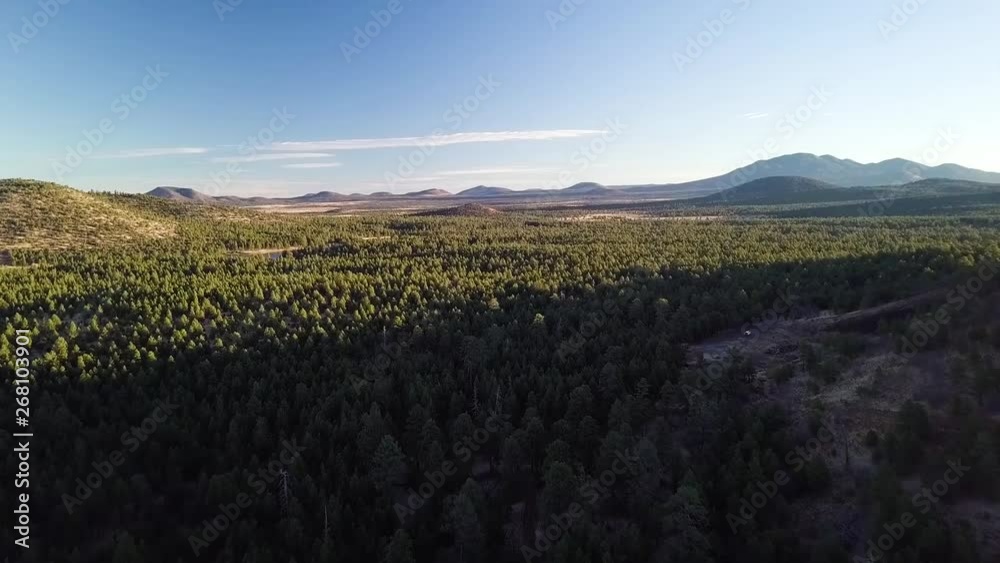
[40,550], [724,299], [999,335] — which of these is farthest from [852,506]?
[40,550]

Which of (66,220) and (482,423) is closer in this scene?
(482,423)

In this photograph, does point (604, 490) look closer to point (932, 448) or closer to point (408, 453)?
point (408, 453)

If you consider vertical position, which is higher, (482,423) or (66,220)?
(66,220)

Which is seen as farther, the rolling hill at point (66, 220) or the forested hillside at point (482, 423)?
the rolling hill at point (66, 220)

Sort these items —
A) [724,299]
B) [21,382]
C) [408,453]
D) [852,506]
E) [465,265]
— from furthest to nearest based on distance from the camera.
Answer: [465,265], [724,299], [21,382], [408,453], [852,506]

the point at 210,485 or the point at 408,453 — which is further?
the point at 408,453

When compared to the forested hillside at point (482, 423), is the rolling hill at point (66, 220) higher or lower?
higher

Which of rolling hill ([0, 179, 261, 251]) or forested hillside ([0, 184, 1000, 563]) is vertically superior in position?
rolling hill ([0, 179, 261, 251])

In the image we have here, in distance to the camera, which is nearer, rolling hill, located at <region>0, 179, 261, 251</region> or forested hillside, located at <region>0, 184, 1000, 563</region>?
forested hillside, located at <region>0, 184, 1000, 563</region>
